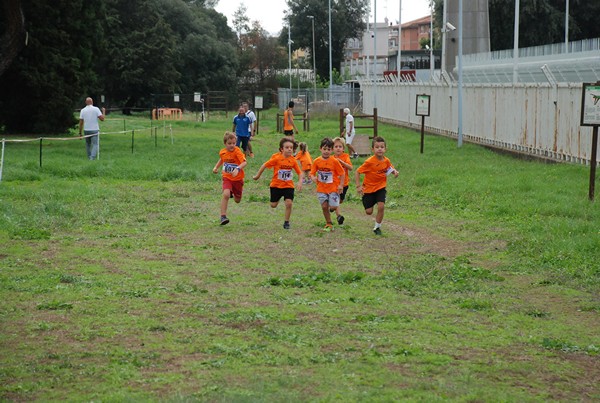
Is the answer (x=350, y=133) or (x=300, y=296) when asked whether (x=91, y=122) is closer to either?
(x=350, y=133)

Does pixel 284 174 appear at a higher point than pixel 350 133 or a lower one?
lower

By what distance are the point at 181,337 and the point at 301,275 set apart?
3.27m

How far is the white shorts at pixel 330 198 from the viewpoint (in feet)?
51.9

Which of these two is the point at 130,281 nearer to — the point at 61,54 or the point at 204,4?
the point at 61,54

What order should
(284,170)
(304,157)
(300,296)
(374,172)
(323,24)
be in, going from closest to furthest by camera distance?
1. (300,296)
2. (374,172)
3. (284,170)
4. (304,157)
5. (323,24)

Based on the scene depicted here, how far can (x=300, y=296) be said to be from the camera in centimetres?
1048

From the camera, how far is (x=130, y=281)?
1123 centimetres

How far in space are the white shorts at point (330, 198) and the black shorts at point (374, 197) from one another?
0.46m

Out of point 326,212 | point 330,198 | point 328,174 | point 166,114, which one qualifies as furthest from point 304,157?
point 166,114

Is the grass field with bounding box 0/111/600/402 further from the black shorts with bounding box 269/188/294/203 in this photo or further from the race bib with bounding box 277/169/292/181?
the race bib with bounding box 277/169/292/181

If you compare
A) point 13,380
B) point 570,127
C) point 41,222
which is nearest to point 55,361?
point 13,380

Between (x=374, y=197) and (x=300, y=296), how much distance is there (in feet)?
18.4

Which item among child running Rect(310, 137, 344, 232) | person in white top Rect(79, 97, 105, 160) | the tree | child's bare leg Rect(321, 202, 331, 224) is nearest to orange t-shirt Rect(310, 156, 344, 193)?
child running Rect(310, 137, 344, 232)

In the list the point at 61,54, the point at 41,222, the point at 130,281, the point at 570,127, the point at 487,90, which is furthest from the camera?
the point at 61,54
